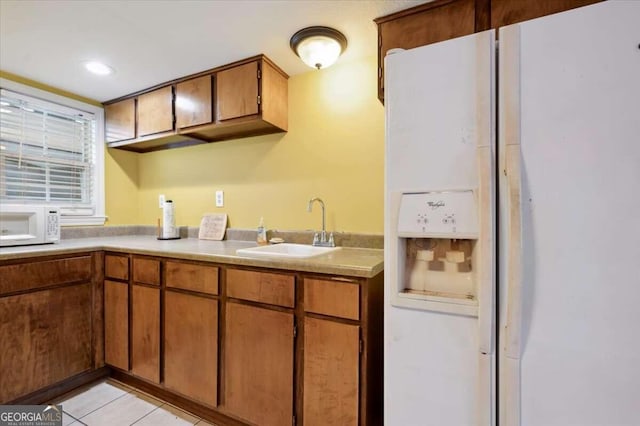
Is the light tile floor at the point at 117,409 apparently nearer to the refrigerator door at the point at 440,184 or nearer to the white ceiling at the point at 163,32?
the refrigerator door at the point at 440,184

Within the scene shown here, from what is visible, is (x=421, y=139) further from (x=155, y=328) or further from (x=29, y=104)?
(x=29, y=104)

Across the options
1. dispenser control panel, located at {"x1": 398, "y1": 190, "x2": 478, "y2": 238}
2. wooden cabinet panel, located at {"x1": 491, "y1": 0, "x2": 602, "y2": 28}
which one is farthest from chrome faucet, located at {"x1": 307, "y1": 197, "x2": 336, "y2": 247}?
wooden cabinet panel, located at {"x1": 491, "y1": 0, "x2": 602, "y2": 28}

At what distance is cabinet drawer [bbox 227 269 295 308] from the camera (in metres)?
1.32

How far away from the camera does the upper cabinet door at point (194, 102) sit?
201 cm

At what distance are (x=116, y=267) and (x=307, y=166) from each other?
4.66 feet

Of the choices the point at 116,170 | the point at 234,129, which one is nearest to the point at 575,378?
the point at 234,129

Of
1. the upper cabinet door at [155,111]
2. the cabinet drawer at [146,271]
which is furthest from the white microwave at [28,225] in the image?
the upper cabinet door at [155,111]

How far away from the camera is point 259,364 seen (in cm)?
139

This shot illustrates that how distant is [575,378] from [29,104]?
3370mm

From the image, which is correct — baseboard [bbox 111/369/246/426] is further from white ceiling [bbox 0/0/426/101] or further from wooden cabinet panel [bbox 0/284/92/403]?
white ceiling [bbox 0/0/426/101]

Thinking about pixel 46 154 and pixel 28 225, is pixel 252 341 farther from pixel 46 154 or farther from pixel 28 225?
pixel 46 154

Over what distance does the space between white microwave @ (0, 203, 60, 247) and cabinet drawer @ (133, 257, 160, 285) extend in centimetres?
73

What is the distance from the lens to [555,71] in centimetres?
79

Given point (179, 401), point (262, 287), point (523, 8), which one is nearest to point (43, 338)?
point (179, 401)
